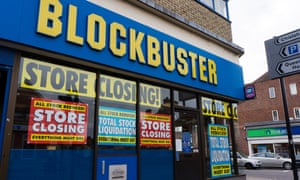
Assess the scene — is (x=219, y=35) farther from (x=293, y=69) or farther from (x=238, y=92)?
(x=293, y=69)

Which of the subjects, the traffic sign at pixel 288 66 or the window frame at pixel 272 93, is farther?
the window frame at pixel 272 93

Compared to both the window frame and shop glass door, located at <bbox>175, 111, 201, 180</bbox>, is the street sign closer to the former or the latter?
shop glass door, located at <bbox>175, 111, 201, 180</bbox>

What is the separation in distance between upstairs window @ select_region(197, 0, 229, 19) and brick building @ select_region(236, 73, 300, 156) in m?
16.9

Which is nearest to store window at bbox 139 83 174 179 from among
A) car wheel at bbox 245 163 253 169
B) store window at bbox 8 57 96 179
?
store window at bbox 8 57 96 179

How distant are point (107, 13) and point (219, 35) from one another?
4.82 m

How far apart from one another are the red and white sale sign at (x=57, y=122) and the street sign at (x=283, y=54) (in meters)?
4.74

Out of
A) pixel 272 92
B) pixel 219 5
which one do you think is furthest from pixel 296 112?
pixel 219 5

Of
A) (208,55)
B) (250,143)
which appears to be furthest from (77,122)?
(250,143)

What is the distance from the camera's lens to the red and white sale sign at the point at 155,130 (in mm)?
5797

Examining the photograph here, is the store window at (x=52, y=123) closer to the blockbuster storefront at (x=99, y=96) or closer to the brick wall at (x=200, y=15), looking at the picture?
the blockbuster storefront at (x=99, y=96)

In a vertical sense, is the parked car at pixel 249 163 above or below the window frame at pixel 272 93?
below

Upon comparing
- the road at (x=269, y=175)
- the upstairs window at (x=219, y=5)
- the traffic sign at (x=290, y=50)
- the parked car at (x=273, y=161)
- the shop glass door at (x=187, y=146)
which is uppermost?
the upstairs window at (x=219, y=5)

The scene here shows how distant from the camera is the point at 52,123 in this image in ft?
14.4

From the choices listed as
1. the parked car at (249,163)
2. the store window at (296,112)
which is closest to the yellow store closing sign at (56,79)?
the parked car at (249,163)
